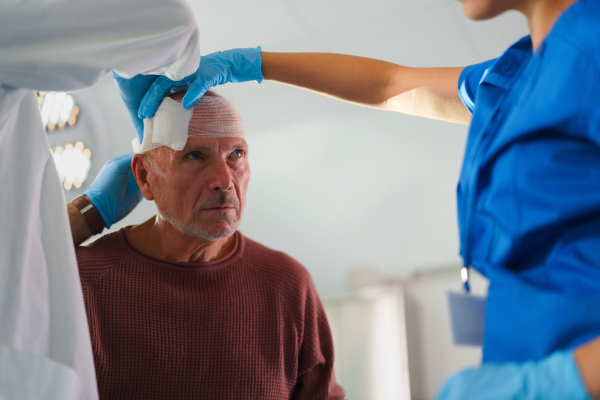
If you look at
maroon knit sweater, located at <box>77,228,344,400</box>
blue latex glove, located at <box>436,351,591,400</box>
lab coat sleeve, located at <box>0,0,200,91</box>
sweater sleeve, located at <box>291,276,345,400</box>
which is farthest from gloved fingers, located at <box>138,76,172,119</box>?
Answer: blue latex glove, located at <box>436,351,591,400</box>

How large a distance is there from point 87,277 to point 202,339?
0.32 meters

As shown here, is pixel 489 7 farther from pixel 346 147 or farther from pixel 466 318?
pixel 346 147

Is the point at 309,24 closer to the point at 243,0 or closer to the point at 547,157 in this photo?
the point at 243,0

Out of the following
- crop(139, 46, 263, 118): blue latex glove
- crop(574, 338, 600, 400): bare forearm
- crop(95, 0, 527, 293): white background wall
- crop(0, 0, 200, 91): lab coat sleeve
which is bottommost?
crop(95, 0, 527, 293): white background wall

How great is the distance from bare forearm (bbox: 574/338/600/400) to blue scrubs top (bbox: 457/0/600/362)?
56 millimetres

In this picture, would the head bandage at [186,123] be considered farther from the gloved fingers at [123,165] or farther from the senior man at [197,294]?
the gloved fingers at [123,165]

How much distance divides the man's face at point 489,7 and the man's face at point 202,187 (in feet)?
2.70

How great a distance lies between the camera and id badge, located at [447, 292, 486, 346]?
69cm

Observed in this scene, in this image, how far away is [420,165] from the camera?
3.69 metres

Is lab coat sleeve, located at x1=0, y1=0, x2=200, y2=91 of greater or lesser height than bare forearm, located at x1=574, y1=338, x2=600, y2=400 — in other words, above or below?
above

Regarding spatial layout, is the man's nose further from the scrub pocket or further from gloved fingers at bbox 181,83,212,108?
the scrub pocket

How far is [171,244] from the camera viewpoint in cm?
147

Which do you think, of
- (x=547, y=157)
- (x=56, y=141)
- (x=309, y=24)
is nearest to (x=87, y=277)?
(x=56, y=141)

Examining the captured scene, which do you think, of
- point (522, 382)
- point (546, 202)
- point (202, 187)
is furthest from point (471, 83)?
point (202, 187)
